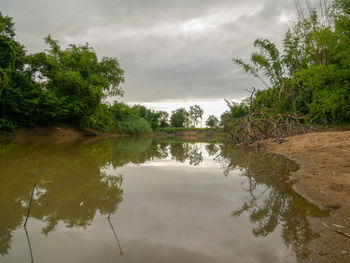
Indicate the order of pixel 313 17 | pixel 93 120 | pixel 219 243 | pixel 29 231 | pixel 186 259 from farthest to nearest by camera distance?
pixel 93 120 → pixel 313 17 → pixel 29 231 → pixel 219 243 → pixel 186 259

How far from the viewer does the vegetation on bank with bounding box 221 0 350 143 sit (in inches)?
358

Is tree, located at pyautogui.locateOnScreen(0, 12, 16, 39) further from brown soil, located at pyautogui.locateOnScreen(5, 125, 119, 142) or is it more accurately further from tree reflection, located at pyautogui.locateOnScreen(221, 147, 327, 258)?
tree reflection, located at pyautogui.locateOnScreen(221, 147, 327, 258)

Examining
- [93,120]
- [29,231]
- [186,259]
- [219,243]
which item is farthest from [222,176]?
[93,120]

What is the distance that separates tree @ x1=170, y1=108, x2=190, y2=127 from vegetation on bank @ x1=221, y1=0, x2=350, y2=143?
2516 inches

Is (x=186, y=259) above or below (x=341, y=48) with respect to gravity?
below

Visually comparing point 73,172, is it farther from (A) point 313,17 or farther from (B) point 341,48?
(A) point 313,17

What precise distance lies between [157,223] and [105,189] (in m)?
1.19

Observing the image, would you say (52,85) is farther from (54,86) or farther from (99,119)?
(99,119)

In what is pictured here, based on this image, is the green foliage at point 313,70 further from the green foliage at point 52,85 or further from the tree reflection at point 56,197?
the green foliage at point 52,85

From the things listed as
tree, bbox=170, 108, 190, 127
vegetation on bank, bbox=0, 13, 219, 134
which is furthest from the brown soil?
tree, bbox=170, 108, 190, 127

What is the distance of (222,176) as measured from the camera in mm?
3492

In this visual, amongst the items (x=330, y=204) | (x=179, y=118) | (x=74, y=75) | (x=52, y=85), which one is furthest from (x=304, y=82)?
(x=179, y=118)

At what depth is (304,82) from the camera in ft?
35.9

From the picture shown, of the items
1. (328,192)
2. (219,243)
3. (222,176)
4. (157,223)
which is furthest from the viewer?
(222,176)
